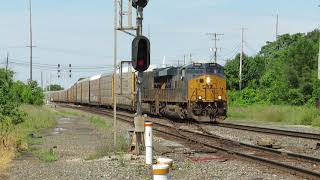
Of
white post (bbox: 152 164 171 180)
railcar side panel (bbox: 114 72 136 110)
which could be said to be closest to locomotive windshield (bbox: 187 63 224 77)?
railcar side panel (bbox: 114 72 136 110)

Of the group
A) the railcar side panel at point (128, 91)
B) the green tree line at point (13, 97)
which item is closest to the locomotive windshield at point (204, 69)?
the railcar side panel at point (128, 91)

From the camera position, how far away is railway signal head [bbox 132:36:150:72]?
13.3 meters

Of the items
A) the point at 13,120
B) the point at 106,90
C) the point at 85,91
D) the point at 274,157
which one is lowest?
the point at 274,157

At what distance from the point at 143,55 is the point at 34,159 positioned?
415cm

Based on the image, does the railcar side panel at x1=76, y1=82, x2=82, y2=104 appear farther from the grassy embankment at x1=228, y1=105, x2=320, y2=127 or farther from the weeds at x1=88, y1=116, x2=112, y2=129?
the weeds at x1=88, y1=116, x2=112, y2=129

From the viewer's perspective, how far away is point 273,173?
36.2ft

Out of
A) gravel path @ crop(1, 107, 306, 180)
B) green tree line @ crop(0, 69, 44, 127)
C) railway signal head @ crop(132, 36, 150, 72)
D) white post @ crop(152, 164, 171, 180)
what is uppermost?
railway signal head @ crop(132, 36, 150, 72)

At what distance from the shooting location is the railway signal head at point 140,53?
1326 centimetres

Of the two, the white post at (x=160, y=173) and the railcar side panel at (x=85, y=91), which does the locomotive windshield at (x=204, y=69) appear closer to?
the white post at (x=160, y=173)

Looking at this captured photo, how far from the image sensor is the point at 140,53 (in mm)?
13328

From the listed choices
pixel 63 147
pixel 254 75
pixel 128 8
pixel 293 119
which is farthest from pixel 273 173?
pixel 254 75

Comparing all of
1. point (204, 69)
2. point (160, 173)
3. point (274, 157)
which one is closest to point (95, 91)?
point (204, 69)

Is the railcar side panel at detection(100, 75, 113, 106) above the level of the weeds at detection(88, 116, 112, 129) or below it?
above

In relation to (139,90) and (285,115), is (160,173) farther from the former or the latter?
(285,115)
